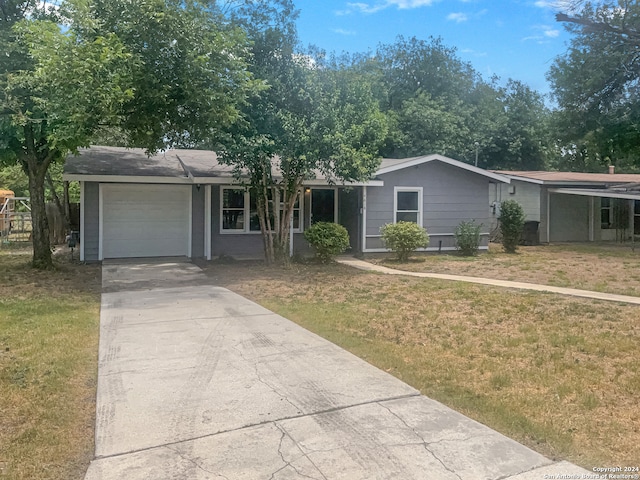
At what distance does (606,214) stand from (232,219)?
16.6 meters

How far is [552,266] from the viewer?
13.1 meters

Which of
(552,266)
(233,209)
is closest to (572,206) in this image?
(552,266)

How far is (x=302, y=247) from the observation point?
1614cm

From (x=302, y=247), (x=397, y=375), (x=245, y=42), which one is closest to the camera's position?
(x=397, y=375)

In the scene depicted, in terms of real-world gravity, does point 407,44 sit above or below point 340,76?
above

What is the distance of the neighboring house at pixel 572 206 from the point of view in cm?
2077

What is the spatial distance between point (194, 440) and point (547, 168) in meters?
36.3

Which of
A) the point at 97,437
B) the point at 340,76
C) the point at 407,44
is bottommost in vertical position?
the point at 97,437

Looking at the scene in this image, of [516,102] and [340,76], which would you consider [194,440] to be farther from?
[516,102]

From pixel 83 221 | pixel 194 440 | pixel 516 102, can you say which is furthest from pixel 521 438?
pixel 516 102

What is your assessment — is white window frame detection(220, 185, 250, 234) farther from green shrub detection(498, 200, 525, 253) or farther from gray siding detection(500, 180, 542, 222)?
gray siding detection(500, 180, 542, 222)

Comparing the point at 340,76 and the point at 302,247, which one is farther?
the point at 302,247

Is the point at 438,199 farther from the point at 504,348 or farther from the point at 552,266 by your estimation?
the point at 504,348

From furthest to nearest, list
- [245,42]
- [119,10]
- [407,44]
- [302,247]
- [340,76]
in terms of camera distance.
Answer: [407,44]
[302,247]
[340,76]
[245,42]
[119,10]
